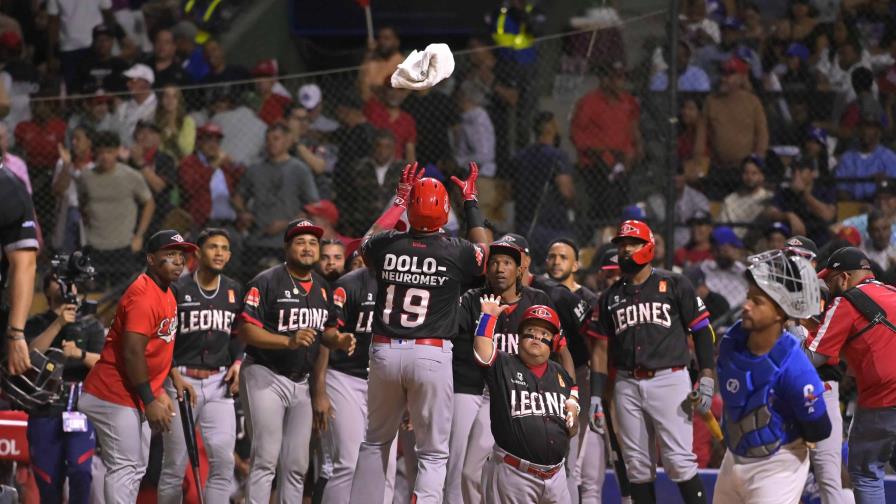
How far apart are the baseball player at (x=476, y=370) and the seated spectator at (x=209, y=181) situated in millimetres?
3889

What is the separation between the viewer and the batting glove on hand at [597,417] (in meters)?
8.48

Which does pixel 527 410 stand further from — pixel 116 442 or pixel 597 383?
pixel 116 442

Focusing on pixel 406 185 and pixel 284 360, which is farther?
pixel 284 360

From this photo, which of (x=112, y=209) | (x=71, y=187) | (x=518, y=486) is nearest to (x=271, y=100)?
(x=112, y=209)

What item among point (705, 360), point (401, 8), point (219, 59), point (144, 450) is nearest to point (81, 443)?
point (144, 450)

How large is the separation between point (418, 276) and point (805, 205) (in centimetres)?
509

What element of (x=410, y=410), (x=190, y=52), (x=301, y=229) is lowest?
(x=410, y=410)

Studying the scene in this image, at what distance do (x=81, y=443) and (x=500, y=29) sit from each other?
6613 mm

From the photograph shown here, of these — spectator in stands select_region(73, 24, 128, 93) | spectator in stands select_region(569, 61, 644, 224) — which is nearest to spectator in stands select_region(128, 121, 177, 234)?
spectator in stands select_region(73, 24, 128, 93)

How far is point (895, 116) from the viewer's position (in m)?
11.9

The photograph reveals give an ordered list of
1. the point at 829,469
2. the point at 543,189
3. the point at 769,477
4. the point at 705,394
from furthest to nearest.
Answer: the point at 543,189 → the point at 705,394 → the point at 829,469 → the point at 769,477

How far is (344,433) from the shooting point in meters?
8.62

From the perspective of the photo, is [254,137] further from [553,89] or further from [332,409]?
[332,409]

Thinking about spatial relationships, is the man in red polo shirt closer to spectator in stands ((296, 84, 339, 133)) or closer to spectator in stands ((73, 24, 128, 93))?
spectator in stands ((296, 84, 339, 133))
